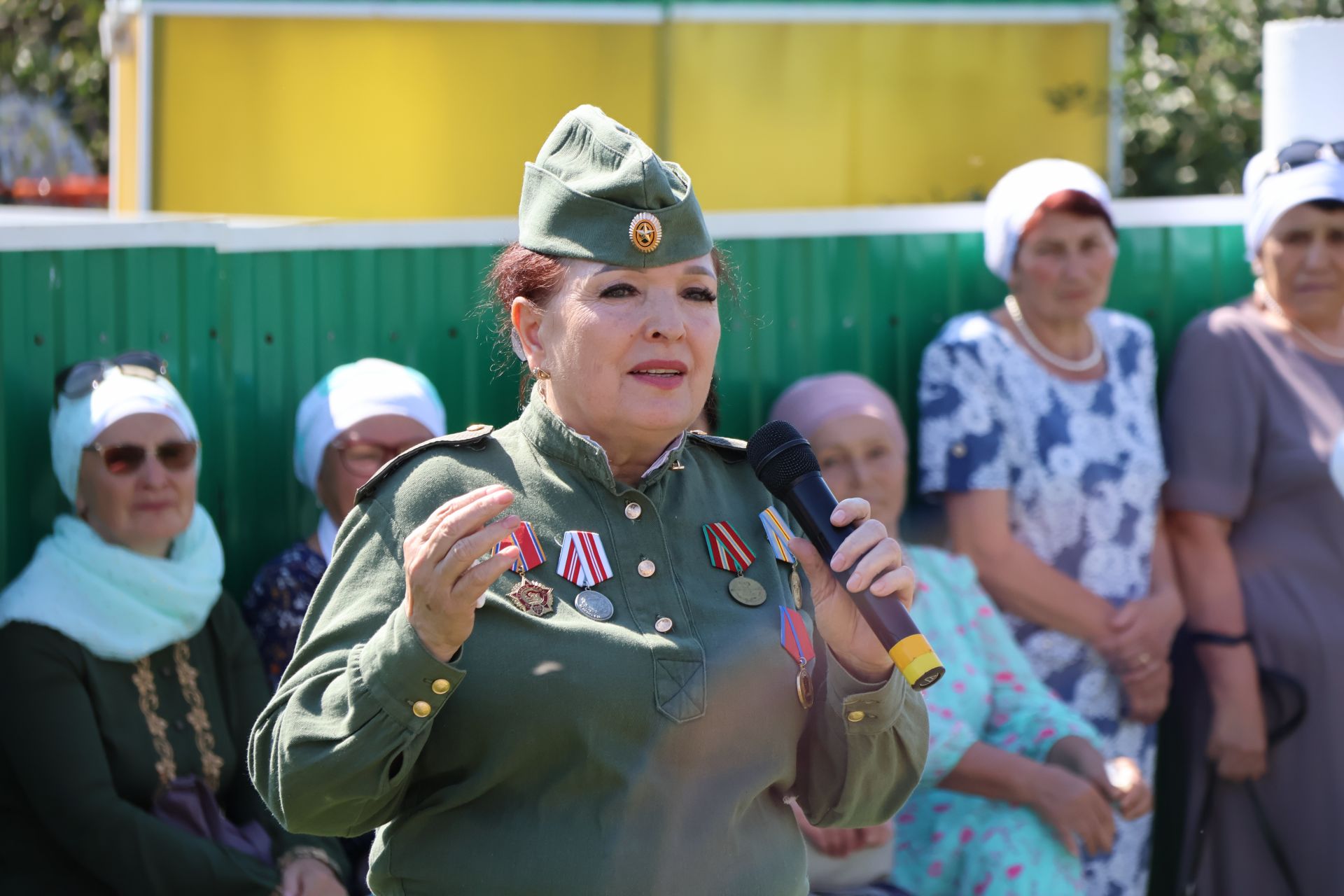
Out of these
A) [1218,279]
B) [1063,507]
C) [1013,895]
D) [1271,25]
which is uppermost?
[1271,25]

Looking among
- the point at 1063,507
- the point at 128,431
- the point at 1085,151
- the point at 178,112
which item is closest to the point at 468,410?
the point at 128,431

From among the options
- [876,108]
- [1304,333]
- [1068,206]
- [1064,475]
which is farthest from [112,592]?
[876,108]

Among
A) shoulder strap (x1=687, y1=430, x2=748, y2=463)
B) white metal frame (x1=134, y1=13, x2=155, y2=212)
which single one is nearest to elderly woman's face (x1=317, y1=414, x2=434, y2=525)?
shoulder strap (x1=687, y1=430, x2=748, y2=463)

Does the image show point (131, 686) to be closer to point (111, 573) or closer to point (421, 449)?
point (111, 573)

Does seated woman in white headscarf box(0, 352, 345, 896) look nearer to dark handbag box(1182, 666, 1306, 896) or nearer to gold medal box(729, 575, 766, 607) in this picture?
gold medal box(729, 575, 766, 607)

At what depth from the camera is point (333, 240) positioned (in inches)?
207

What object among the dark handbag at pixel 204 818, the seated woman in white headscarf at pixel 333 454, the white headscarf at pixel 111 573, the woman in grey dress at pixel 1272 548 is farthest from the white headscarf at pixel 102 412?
the woman in grey dress at pixel 1272 548

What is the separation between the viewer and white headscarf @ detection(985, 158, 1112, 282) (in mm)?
5398

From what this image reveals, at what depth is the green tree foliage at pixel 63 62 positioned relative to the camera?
1369 cm

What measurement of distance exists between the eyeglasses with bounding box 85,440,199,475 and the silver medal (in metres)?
2.29

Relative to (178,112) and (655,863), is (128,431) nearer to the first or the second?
(655,863)

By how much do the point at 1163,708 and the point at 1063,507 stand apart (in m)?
0.72

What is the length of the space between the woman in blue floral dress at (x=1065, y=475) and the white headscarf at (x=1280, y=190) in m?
0.53

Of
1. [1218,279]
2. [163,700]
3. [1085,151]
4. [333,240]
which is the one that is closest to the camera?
[163,700]
